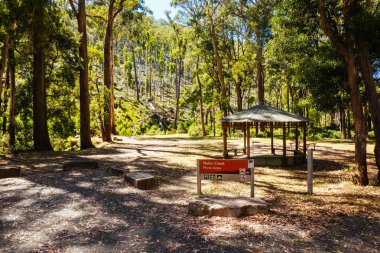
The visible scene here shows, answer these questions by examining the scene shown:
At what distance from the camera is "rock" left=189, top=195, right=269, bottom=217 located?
5922 millimetres

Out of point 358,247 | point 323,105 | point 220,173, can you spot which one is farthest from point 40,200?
point 323,105

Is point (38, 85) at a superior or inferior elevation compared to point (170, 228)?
superior

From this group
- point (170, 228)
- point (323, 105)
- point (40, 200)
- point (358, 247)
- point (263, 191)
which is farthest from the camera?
point (323, 105)

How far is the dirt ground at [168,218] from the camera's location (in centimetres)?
469

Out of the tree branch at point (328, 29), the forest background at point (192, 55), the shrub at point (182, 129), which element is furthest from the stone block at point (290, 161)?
the shrub at point (182, 129)

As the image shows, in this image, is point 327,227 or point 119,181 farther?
point 119,181

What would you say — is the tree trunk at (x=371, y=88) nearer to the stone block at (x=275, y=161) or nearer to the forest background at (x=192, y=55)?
the forest background at (x=192, y=55)

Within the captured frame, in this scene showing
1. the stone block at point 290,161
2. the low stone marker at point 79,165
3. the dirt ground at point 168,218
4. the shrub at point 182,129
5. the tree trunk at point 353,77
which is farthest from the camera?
the shrub at point 182,129

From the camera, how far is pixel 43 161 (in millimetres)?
13297

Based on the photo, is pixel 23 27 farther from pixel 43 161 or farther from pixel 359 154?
pixel 359 154

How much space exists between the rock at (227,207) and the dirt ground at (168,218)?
16cm

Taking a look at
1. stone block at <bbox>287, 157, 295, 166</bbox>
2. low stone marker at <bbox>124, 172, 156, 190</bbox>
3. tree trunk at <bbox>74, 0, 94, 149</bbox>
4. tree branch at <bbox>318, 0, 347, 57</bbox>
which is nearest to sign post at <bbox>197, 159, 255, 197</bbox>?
low stone marker at <bbox>124, 172, 156, 190</bbox>

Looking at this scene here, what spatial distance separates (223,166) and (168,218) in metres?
1.83

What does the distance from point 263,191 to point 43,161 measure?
9627 millimetres
